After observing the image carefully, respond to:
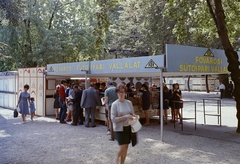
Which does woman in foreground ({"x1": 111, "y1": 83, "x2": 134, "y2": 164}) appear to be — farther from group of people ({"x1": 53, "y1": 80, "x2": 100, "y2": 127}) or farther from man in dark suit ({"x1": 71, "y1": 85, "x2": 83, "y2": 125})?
man in dark suit ({"x1": 71, "y1": 85, "x2": 83, "y2": 125})

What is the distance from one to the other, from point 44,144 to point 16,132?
7.87 feet

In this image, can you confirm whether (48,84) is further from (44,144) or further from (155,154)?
(155,154)

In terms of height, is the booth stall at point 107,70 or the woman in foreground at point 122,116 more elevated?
the booth stall at point 107,70

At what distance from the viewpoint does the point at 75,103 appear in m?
11.4

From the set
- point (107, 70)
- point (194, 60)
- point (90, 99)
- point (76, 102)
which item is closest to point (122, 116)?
point (194, 60)

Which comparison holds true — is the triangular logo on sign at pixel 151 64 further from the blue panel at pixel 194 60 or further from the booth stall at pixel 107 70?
the blue panel at pixel 194 60

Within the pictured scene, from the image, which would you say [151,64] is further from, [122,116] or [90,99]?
[122,116]

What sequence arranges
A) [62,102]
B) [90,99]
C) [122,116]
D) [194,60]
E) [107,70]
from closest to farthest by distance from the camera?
[122,116] → [194,60] → [107,70] → [90,99] → [62,102]

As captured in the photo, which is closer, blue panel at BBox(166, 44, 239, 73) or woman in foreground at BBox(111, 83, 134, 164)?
woman in foreground at BBox(111, 83, 134, 164)

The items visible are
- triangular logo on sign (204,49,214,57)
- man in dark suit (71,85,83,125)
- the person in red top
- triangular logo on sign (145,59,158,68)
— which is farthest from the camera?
the person in red top

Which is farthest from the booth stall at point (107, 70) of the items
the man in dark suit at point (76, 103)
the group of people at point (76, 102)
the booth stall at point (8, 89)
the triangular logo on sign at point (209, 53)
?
the booth stall at point (8, 89)

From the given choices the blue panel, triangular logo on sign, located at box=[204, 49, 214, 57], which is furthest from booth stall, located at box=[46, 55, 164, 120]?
triangular logo on sign, located at box=[204, 49, 214, 57]

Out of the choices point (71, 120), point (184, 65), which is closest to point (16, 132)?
point (71, 120)

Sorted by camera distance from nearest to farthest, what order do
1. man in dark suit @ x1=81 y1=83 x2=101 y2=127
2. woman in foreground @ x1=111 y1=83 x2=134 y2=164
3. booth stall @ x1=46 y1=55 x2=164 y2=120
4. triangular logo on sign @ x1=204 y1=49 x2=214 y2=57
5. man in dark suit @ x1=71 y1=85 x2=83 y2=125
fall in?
woman in foreground @ x1=111 y1=83 x2=134 y2=164
booth stall @ x1=46 y1=55 x2=164 y2=120
triangular logo on sign @ x1=204 y1=49 x2=214 y2=57
man in dark suit @ x1=81 y1=83 x2=101 y2=127
man in dark suit @ x1=71 y1=85 x2=83 y2=125
